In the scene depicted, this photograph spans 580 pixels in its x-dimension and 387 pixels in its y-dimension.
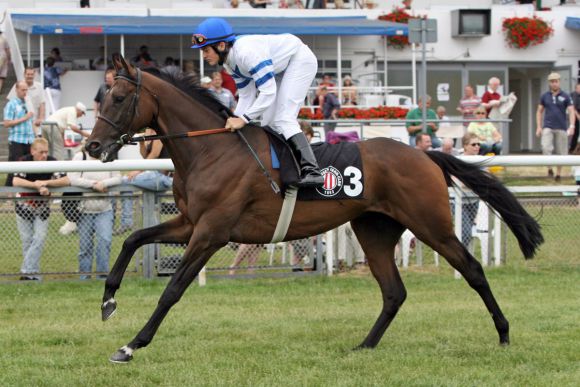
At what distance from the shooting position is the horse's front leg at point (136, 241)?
19.5 feet

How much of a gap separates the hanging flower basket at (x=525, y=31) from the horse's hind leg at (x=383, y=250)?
59.0ft

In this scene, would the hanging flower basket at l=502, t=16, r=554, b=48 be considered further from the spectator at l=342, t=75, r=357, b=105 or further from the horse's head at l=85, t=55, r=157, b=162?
the horse's head at l=85, t=55, r=157, b=162

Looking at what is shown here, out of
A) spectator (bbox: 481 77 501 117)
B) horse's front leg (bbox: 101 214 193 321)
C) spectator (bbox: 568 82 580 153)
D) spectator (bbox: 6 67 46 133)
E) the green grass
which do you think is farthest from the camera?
spectator (bbox: 481 77 501 117)

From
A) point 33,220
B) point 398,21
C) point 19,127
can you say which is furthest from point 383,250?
point 398,21

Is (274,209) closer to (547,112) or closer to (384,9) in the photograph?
(547,112)

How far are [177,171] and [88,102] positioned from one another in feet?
47.3

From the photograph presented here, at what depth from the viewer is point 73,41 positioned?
838 inches

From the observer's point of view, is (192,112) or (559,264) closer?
(192,112)

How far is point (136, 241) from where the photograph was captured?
6102mm

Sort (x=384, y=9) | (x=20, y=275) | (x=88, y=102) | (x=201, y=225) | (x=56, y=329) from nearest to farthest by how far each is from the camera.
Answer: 1. (x=201, y=225)
2. (x=56, y=329)
3. (x=20, y=275)
4. (x=88, y=102)
5. (x=384, y=9)

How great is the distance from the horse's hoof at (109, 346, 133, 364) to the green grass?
1.6 inches

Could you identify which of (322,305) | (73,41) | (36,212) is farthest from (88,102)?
(322,305)

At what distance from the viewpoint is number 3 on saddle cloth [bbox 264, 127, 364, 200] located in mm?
6230

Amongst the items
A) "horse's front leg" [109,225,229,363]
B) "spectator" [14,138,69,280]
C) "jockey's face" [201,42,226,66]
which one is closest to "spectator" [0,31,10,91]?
"spectator" [14,138,69,280]
